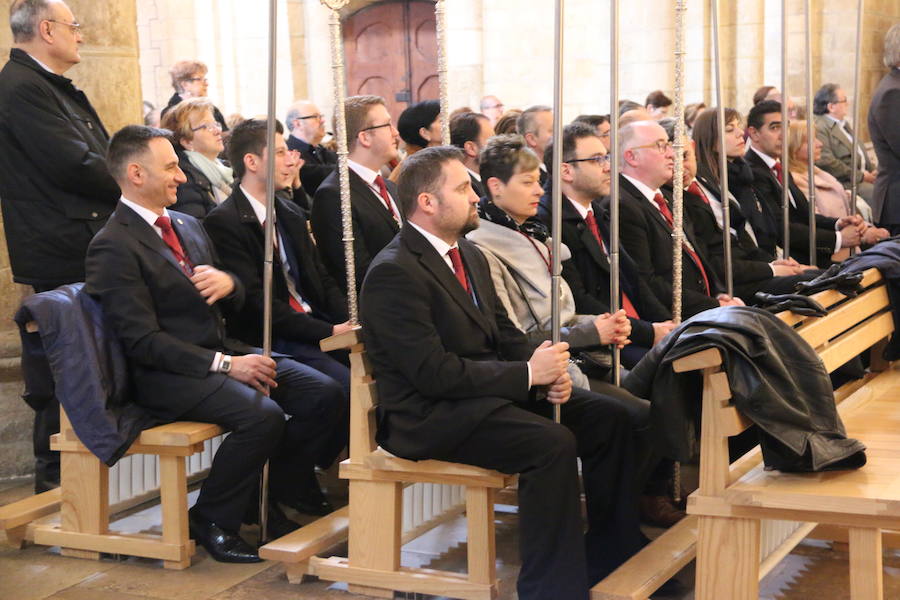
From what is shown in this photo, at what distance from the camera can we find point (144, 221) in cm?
419

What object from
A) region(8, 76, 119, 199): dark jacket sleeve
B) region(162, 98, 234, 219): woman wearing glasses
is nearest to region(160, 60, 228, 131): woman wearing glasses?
region(162, 98, 234, 219): woman wearing glasses

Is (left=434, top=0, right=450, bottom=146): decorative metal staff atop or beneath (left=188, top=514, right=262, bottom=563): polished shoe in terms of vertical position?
atop

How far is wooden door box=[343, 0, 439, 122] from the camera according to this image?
1187 cm

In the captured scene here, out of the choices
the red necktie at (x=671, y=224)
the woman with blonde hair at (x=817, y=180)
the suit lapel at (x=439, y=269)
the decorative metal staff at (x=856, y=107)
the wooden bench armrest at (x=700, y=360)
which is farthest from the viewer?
the woman with blonde hair at (x=817, y=180)

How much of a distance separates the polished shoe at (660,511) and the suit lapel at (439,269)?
1083mm

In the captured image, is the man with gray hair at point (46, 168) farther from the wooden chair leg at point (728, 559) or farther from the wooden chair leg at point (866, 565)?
the wooden chair leg at point (866, 565)

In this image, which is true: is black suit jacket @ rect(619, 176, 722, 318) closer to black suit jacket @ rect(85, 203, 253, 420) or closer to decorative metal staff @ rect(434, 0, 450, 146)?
decorative metal staff @ rect(434, 0, 450, 146)

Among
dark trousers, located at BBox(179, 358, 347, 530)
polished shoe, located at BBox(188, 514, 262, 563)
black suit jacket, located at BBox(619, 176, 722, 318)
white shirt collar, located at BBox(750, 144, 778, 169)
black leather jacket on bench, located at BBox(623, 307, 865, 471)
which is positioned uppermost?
white shirt collar, located at BBox(750, 144, 778, 169)

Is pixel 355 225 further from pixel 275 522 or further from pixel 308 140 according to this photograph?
pixel 308 140

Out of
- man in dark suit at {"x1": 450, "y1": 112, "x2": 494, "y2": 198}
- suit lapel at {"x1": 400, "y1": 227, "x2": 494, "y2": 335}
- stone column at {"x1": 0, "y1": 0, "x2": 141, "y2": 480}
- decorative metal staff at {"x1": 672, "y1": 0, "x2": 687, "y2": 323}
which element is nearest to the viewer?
suit lapel at {"x1": 400, "y1": 227, "x2": 494, "y2": 335}

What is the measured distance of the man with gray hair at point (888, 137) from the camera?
6.34m

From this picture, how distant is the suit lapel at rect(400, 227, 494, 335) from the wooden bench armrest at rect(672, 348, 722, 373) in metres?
0.73

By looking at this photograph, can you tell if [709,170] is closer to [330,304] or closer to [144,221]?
[330,304]

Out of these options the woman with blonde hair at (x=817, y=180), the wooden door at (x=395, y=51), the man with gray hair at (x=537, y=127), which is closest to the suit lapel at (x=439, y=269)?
the man with gray hair at (x=537, y=127)
